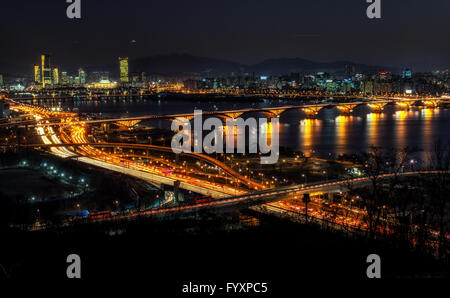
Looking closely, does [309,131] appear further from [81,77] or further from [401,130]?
[81,77]

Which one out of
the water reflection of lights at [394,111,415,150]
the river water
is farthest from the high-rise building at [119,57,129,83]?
the water reflection of lights at [394,111,415,150]

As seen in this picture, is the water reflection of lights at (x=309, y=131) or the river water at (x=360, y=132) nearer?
the river water at (x=360, y=132)

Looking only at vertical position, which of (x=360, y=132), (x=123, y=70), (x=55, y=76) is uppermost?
(x=123, y=70)

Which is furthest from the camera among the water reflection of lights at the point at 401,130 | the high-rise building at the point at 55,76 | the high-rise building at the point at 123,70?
the high-rise building at the point at 123,70

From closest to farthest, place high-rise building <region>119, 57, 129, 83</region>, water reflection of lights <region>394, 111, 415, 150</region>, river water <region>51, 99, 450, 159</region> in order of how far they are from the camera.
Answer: river water <region>51, 99, 450, 159</region> < water reflection of lights <region>394, 111, 415, 150</region> < high-rise building <region>119, 57, 129, 83</region>

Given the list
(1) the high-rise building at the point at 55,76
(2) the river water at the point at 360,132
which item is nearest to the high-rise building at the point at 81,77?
(1) the high-rise building at the point at 55,76

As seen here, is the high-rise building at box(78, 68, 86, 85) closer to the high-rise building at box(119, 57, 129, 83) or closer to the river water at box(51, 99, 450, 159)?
the high-rise building at box(119, 57, 129, 83)

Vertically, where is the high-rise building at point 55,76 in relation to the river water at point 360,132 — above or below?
above

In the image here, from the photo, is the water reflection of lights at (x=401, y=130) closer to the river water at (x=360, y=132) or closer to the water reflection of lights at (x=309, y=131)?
the river water at (x=360, y=132)

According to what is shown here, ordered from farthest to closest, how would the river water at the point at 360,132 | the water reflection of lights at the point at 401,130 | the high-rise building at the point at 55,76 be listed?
the high-rise building at the point at 55,76 < the water reflection of lights at the point at 401,130 < the river water at the point at 360,132

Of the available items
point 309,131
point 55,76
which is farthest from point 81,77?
point 309,131
